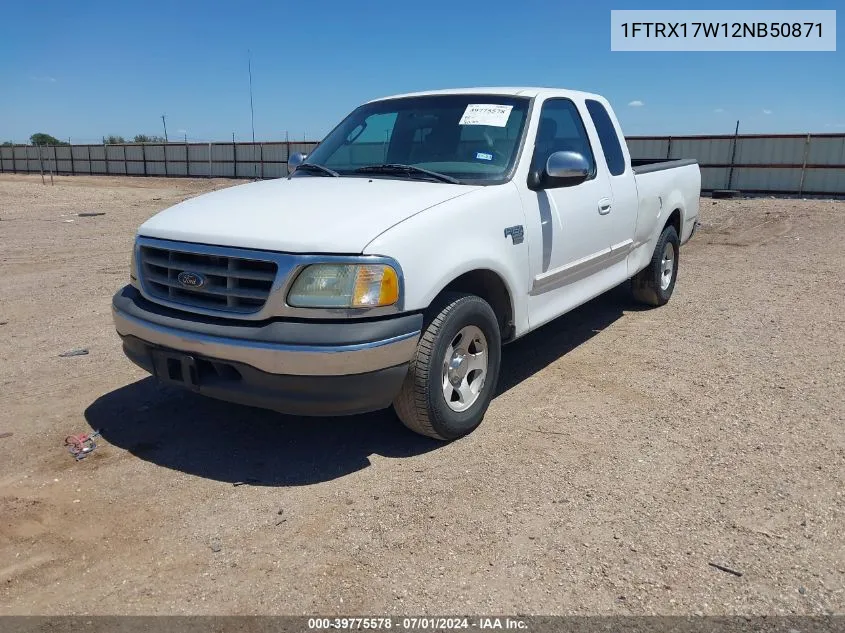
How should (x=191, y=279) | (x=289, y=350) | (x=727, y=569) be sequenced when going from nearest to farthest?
(x=727, y=569) → (x=289, y=350) → (x=191, y=279)

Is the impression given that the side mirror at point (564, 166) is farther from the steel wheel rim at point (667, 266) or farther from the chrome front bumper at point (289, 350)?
Answer: the steel wheel rim at point (667, 266)

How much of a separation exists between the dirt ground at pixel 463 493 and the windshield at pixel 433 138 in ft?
5.12

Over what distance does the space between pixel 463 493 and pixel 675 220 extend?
486cm

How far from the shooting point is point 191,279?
3.55 m

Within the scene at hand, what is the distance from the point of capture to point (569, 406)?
453cm

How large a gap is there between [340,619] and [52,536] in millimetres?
1414

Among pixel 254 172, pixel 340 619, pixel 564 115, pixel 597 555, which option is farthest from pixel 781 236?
pixel 254 172

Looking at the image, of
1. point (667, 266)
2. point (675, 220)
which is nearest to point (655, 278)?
point (667, 266)

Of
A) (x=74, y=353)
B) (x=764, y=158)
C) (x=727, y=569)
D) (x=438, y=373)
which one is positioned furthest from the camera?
(x=764, y=158)

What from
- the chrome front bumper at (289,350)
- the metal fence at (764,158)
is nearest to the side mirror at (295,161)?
the chrome front bumper at (289,350)

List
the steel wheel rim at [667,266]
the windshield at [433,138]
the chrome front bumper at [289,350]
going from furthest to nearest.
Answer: the steel wheel rim at [667,266], the windshield at [433,138], the chrome front bumper at [289,350]

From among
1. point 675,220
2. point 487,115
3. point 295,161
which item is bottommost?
point 675,220

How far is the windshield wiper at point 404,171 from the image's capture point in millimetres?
4171

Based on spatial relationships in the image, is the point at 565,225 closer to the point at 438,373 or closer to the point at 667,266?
the point at 438,373
